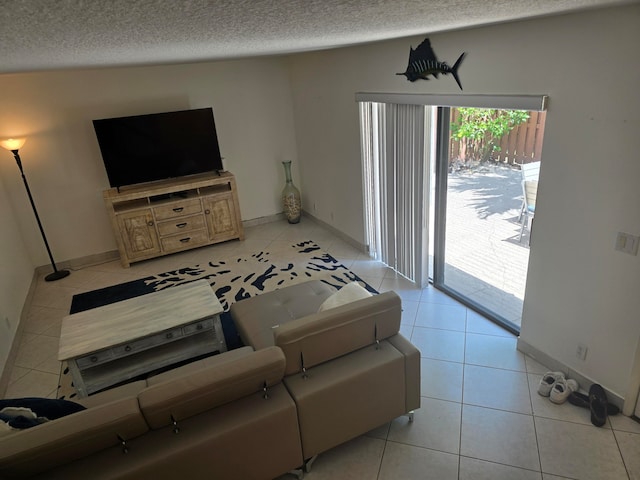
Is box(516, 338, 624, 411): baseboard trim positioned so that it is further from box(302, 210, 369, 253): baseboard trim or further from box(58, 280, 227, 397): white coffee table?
box(58, 280, 227, 397): white coffee table

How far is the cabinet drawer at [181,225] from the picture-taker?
17.0 feet

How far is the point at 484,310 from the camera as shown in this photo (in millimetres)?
3652

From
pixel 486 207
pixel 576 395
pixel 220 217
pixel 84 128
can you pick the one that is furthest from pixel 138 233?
pixel 576 395

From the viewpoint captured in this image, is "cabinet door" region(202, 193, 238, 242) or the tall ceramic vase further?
the tall ceramic vase

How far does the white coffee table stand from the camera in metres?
2.90

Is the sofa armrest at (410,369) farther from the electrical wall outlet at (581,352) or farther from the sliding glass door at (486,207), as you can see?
the sliding glass door at (486,207)

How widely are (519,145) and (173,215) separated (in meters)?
4.00

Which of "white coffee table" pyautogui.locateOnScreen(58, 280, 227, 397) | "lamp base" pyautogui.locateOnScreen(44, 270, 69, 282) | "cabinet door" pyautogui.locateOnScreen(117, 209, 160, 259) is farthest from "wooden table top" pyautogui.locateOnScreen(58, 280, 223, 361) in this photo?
"lamp base" pyautogui.locateOnScreen(44, 270, 69, 282)

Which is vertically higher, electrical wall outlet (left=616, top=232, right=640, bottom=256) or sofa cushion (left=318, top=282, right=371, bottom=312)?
electrical wall outlet (left=616, top=232, right=640, bottom=256)

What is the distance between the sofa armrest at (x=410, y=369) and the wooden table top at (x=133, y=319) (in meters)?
1.47

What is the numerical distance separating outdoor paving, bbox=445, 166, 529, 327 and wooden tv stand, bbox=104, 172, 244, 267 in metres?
2.91

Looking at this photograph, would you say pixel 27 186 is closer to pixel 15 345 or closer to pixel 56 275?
pixel 56 275

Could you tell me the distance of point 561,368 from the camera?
285 cm

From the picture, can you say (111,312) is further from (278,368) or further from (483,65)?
(483,65)
